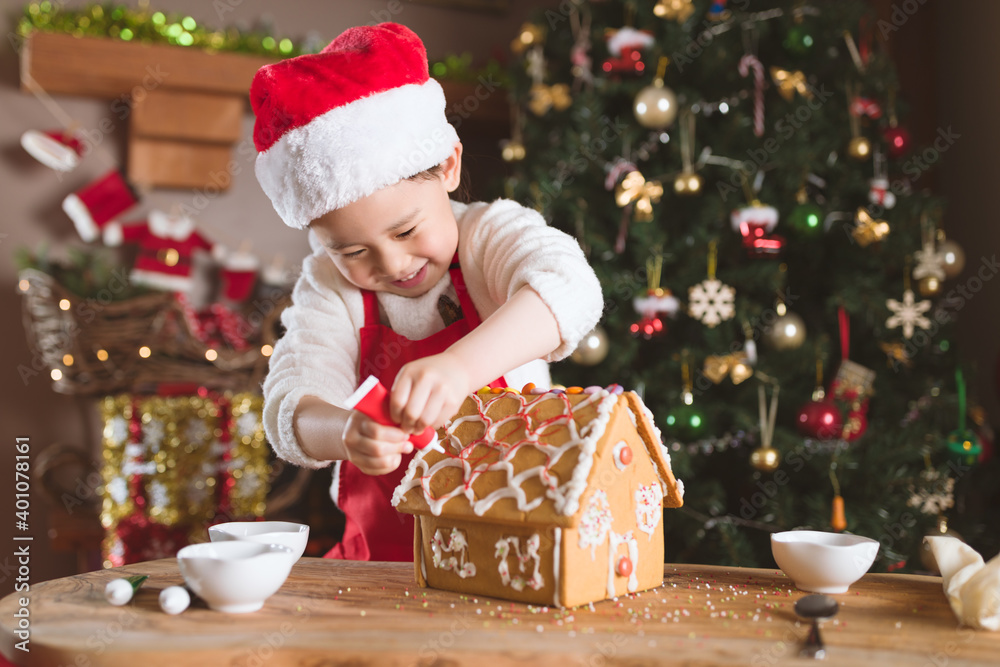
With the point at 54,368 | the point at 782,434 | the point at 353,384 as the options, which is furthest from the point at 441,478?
the point at 54,368

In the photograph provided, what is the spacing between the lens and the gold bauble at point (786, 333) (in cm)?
Answer: 201

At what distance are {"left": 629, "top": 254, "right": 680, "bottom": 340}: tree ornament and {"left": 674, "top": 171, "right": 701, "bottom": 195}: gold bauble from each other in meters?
0.18

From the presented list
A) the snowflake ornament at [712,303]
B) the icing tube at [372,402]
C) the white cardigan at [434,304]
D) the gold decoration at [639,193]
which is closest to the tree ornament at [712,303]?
the snowflake ornament at [712,303]

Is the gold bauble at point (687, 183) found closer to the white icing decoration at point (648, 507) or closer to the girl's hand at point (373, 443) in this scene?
the white icing decoration at point (648, 507)

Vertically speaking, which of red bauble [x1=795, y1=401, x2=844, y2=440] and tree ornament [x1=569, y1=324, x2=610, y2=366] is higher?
tree ornament [x1=569, y1=324, x2=610, y2=366]

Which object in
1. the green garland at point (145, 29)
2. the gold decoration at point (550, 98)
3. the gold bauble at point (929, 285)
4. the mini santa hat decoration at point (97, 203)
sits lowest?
the gold bauble at point (929, 285)

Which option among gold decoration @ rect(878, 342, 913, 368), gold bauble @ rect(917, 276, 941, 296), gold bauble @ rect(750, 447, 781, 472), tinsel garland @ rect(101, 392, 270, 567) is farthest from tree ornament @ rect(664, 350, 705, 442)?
tinsel garland @ rect(101, 392, 270, 567)

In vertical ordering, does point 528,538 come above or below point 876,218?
below

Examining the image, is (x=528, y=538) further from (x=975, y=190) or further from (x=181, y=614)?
(x=975, y=190)

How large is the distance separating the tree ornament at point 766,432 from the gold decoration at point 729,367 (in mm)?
67

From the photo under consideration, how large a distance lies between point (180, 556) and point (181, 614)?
0.06 m

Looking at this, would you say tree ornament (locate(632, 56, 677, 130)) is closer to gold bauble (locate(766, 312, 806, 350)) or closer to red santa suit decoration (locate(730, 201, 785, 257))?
red santa suit decoration (locate(730, 201, 785, 257))

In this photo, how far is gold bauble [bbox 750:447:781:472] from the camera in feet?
6.24

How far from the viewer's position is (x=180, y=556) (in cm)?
84
